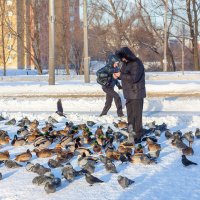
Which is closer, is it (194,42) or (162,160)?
(162,160)

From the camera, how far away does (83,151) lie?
719cm

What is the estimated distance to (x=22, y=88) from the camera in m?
20.5

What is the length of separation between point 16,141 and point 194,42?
106 feet

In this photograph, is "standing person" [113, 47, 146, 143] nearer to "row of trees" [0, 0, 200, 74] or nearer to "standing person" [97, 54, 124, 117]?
"standing person" [97, 54, 124, 117]

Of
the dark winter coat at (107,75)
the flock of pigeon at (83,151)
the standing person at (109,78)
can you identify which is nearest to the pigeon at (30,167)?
the flock of pigeon at (83,151)

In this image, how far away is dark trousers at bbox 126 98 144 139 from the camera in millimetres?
8508

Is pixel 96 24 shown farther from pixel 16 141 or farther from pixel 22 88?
pixel 16 141

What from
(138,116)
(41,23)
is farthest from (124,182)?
(41,23)

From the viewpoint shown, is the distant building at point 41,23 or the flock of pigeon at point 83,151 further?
the distant building at point 41,23

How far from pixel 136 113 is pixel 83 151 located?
5.90ft

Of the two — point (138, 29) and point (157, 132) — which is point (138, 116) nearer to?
point (157, 132)

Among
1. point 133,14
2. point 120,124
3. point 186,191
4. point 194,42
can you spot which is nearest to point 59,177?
point 186,191

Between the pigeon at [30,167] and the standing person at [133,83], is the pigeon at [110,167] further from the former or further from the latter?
the standing person at [133,83]

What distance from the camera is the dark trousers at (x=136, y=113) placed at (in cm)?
851
